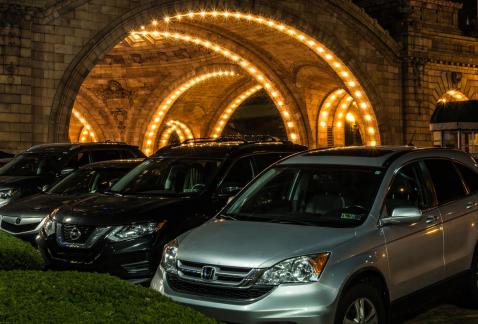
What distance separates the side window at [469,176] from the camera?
7.50 metres

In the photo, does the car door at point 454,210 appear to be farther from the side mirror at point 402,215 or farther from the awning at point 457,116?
the awning at point 457,116

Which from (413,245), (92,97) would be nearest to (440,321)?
(413,245)

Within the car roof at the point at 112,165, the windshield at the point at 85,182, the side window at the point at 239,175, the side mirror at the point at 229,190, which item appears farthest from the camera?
the car roof at the point at 112,165

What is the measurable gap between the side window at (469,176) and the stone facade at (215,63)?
16.2 metres

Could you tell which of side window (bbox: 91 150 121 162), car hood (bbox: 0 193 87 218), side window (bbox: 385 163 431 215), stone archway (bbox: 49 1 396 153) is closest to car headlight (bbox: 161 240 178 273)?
side window (bbox: 385 163 431 215)

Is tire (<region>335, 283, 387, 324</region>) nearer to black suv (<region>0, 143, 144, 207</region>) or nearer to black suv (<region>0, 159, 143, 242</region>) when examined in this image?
black suv (<region>0, 159, 143, 242</region>)

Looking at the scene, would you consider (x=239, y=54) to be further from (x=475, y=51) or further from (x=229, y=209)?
(x=229, y=209)

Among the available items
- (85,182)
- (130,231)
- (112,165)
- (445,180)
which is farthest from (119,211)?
(112,165)

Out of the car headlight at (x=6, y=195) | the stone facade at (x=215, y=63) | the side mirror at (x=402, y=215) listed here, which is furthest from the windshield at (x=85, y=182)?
the stone facade at (x=215, y=63)

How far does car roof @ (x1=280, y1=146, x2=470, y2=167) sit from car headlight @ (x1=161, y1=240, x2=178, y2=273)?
5.52ft

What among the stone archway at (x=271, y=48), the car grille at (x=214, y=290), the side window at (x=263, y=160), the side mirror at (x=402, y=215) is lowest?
the car grille at (x=214, y=290)

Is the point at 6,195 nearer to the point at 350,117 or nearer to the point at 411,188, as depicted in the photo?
the point at 411,188

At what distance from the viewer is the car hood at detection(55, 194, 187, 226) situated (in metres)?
7.91

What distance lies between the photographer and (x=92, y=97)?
1581 inches
